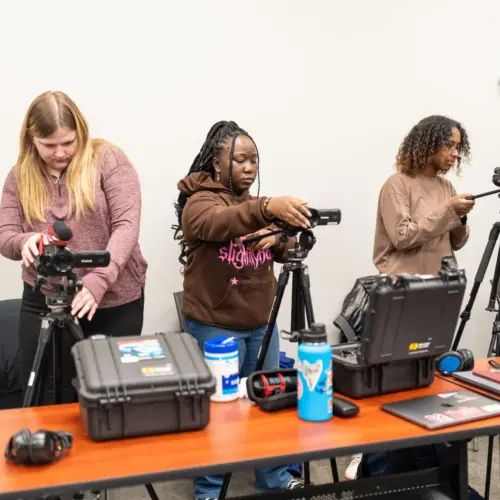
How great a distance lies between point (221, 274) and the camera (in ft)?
7.34

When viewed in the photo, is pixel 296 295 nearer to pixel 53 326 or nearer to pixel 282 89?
pixel 53 326

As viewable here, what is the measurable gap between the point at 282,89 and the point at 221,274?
1603 mm

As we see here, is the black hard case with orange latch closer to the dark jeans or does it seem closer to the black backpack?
the dark jeans

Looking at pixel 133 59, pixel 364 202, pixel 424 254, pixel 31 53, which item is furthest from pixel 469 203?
pixel 31 53

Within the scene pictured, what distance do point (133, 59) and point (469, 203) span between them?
168 centimetres

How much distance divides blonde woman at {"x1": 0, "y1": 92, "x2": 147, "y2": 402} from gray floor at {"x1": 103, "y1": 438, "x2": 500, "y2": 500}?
2.90 feet

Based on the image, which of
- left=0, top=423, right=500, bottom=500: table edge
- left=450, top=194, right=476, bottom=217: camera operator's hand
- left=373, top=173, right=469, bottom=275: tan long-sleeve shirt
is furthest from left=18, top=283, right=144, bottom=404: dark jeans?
left=450, top=194, right=476, bottom=217: camera operator's hand

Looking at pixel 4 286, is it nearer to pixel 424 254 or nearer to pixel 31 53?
pixel 31 53

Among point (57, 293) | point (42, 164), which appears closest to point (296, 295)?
point (57, 293)

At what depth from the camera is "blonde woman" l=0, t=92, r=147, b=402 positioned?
1.99 metres

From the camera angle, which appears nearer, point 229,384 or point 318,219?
point 229,384

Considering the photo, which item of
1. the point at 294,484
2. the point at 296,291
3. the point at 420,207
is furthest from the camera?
the point at 420,207

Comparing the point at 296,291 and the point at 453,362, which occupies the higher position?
the point at 296,291

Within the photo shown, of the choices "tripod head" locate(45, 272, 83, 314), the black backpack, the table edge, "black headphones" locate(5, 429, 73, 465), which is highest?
"tripod head" locate(45, 272, 83, 314)
